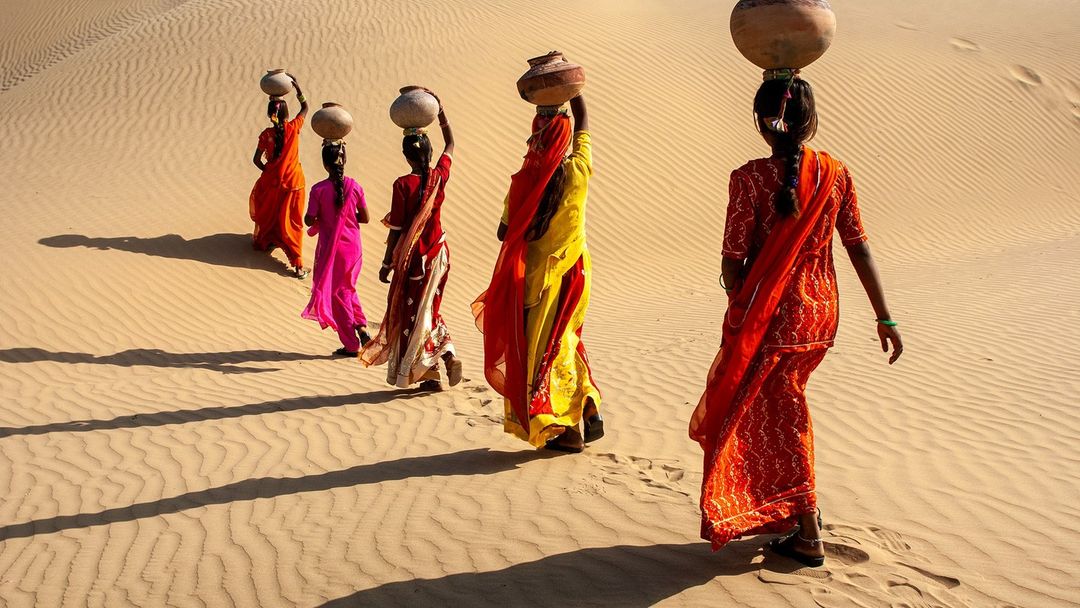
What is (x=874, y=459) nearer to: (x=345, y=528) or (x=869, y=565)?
(x=869, y=565)

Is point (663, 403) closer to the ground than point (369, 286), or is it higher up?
closer to the ground

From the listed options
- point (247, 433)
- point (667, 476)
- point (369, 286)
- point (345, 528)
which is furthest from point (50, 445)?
point (369, 286)

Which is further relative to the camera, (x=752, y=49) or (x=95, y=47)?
(x=95, y=47)

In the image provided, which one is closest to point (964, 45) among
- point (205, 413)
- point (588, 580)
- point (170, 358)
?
point (170, 358)

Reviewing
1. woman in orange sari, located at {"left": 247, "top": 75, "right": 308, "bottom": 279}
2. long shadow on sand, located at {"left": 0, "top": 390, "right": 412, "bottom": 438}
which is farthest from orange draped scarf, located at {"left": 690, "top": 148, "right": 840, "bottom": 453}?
woman in orange sari, located at {"left": 247, "top": 75, "right": 308, "bottom": 279}

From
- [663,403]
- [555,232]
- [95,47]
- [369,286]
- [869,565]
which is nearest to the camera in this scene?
[869,565]

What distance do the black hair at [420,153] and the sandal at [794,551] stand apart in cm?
370

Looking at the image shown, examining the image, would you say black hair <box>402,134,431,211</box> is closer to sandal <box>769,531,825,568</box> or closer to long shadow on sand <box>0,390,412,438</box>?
long shadow on sand <box>0,390,412,438</box>

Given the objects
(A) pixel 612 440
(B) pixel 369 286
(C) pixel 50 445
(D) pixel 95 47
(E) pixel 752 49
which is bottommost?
(C) pixel 50 445

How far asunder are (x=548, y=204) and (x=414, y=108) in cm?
189

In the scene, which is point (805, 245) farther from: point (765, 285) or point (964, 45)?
point (964, 45)

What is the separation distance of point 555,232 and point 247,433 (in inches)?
108

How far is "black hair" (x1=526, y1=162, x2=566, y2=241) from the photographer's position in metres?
5.18

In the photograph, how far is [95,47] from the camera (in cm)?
2234
